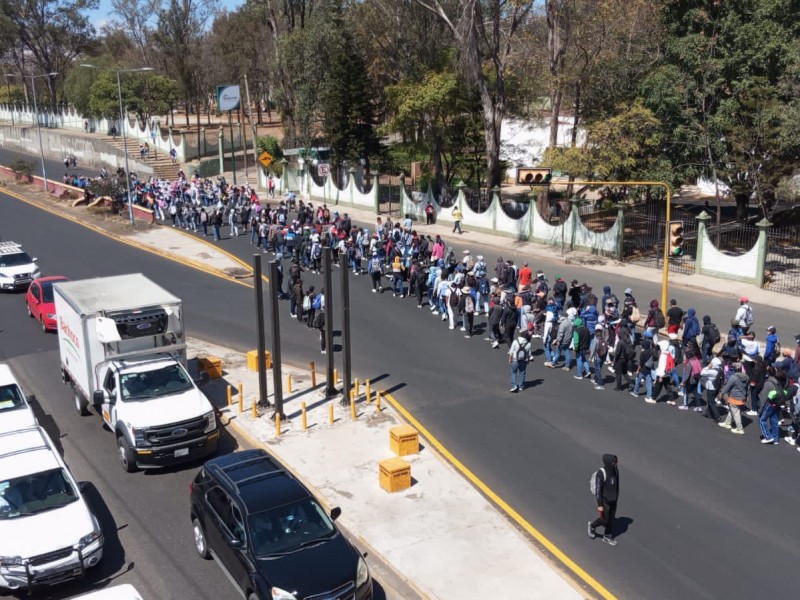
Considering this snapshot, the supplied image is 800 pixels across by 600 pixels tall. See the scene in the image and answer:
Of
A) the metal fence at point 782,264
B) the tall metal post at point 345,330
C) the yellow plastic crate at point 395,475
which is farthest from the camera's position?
the metal fence at point 782,264

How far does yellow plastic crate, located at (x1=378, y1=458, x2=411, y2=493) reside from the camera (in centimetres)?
1339

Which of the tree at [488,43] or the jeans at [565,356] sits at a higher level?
the tree at [488,43]

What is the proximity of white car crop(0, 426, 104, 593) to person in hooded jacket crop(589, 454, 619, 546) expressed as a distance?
24.0ft

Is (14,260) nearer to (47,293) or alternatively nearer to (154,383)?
(47,293)

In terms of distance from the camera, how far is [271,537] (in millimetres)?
10305

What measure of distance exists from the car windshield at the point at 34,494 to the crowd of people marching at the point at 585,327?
7084 mm

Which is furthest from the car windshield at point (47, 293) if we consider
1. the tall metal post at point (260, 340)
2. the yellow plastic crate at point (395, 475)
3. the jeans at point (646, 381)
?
the jeans at point (646, 381)

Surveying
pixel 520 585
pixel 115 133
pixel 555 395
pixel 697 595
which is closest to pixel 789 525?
pixel 697 595

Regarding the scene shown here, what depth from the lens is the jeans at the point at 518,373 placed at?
17.7 meters

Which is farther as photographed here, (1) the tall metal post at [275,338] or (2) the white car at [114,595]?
(1) the tall metal post at [275,338]

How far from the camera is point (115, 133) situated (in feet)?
226

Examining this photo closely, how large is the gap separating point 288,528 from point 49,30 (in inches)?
3524

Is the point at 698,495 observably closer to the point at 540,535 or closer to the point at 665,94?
the point at 540,535

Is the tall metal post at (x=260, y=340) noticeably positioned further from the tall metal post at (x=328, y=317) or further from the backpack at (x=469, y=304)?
the backpack at (x=469, y=304)
